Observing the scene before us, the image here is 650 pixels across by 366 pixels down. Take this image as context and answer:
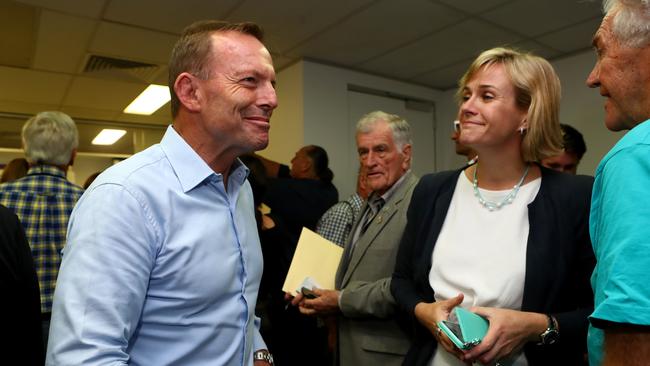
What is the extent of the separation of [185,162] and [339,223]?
1.41 meters

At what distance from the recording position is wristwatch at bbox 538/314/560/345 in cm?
108

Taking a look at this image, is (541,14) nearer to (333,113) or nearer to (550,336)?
(333,113)

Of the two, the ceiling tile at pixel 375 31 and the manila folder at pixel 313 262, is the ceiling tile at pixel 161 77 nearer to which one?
the ceiling tile at pixel 375 31

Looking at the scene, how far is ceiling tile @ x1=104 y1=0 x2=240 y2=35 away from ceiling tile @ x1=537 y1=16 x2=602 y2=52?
2320 millimetres

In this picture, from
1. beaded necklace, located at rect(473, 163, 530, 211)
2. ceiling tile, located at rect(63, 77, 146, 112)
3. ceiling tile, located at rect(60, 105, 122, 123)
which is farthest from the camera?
ceiling tile, located at rect(60, 105, 122, 123)

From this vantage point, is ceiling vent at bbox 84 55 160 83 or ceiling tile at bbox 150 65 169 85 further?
ceiling tile at bbox 150 65 169 85

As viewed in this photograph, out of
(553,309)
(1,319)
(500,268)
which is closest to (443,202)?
(500,268)

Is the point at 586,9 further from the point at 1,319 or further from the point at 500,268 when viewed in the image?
the point at 1,319

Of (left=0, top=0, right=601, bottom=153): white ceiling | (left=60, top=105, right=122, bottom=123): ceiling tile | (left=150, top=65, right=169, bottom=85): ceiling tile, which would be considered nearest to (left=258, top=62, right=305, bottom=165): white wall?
(left=0, top=0, right=601, bottom=153): white ceiling

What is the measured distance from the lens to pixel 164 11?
2854mm

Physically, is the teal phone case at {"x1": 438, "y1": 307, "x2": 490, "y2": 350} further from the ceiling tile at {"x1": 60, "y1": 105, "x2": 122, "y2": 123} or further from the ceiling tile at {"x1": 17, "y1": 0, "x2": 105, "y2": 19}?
the ceiling tile at {"x1": 60, "y1": 105, "x2": 122, "y2": 123}

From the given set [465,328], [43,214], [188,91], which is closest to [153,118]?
[43,214]

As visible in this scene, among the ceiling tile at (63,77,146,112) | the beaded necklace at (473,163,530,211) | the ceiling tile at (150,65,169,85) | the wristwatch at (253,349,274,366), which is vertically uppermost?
the ceiling tile at (150,65,169,85)

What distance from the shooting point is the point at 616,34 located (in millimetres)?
810
